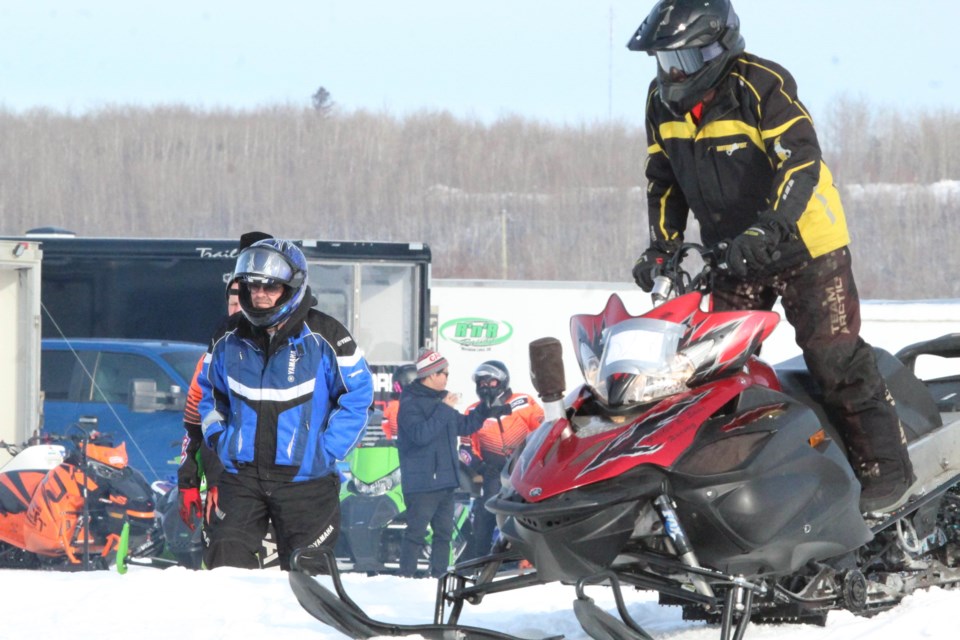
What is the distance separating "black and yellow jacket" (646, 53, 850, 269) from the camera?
3.99 metres

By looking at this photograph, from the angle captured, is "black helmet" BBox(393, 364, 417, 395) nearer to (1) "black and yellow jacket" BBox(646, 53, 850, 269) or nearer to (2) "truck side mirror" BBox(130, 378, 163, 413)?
(2) "truck side mirror" BBox(130, 378, 163, 413)

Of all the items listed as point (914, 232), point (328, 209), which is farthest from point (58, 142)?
point (914, 232)

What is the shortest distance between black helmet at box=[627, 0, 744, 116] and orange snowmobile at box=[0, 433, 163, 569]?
5526mm

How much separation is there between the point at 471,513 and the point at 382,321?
408 cm

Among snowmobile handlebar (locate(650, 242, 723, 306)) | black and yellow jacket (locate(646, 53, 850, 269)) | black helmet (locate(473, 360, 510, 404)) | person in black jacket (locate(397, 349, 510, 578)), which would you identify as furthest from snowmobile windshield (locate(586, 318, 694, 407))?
black helmet (locate(473, 360, 510, 404))

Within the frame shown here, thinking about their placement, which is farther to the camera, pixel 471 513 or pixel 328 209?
pixel 328 209

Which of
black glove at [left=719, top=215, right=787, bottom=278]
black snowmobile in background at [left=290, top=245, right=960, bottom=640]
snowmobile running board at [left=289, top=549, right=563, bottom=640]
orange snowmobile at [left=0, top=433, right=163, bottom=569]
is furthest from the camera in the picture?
orange snowmobile at [left=0, top=433, right=163, bottom=569]

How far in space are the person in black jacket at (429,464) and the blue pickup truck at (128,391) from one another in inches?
89.5

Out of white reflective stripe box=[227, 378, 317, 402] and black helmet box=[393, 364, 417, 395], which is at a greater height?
white reflective stripe box=[227, 378, 317, 402]

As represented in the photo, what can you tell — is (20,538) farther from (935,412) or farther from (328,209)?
(328,209)

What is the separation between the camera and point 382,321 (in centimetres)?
1306

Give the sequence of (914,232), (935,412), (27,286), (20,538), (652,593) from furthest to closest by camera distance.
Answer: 1. (914,232)
2. (27,286)
3. (20,538)
4. (652,593)
5. (935,412)

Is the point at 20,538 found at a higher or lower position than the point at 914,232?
lower

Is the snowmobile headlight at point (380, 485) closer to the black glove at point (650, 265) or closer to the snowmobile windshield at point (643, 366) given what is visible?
the black glove at point (650, 265)
